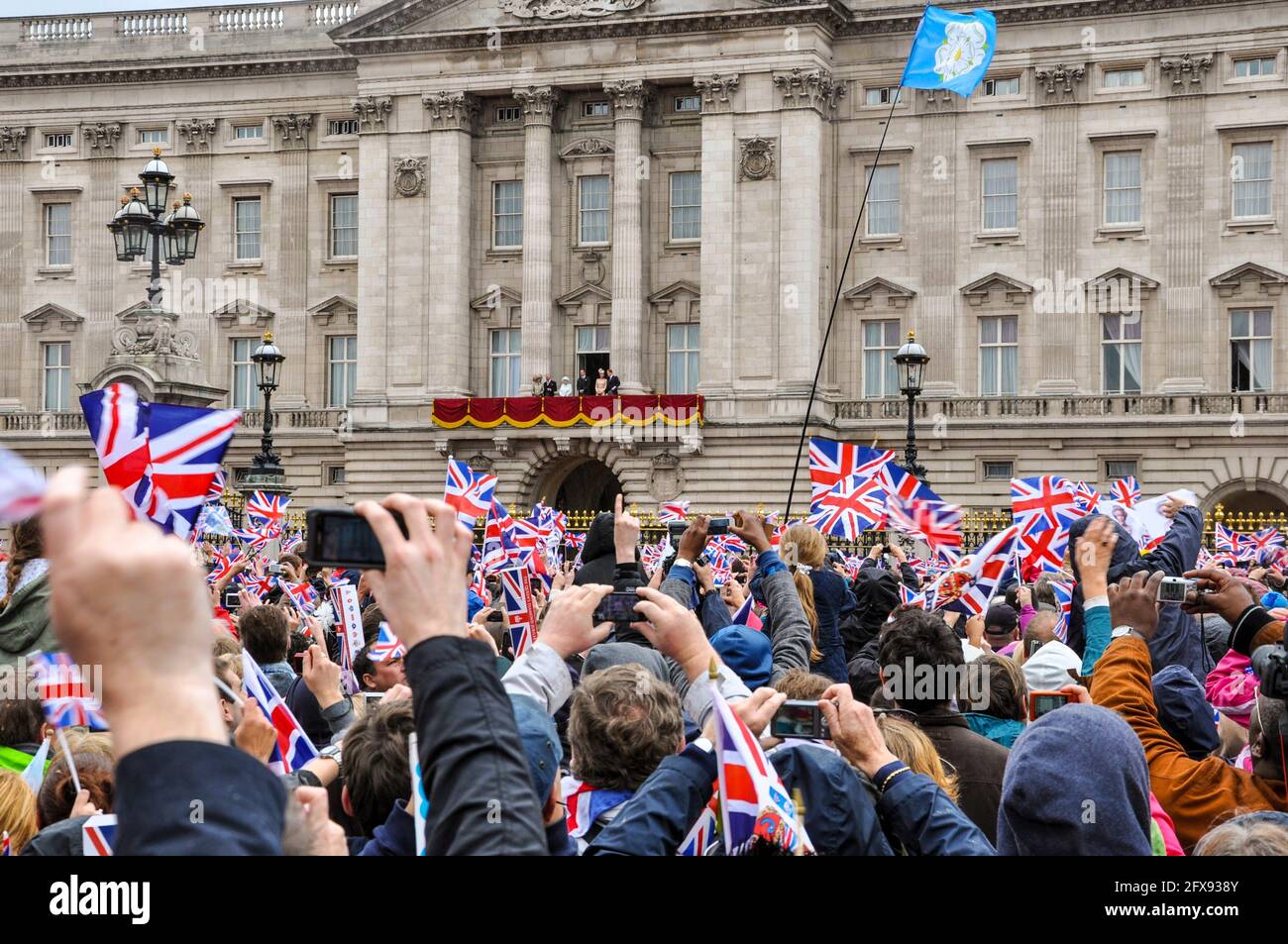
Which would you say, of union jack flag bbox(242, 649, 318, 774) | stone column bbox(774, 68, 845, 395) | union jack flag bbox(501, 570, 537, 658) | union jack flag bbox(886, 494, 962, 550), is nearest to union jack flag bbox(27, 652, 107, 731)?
union jack flag bbox(242, 649, 318, 774)

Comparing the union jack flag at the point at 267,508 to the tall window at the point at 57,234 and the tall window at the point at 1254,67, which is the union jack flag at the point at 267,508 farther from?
the tall window at the point at 57,234

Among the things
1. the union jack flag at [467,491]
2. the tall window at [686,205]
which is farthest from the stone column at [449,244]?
the union jack flag at [467,491]

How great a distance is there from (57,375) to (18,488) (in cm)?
5619

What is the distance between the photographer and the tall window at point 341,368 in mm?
52469

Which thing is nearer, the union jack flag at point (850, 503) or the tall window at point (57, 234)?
the union jack flag at point (850, 503)

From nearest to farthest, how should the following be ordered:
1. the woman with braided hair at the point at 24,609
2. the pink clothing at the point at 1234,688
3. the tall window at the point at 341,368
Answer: the woman with braided hair at the point at 24,609 < the pink clothing at the point at 1234,688 < the tall window at the point at 341,368

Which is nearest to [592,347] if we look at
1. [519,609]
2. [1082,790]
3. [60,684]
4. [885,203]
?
[885,203]

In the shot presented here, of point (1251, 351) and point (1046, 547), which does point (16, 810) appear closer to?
point (1046, 547)

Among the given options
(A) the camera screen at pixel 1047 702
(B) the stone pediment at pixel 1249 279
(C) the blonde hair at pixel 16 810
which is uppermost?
(B) the stone pediment at pixel 1249 279

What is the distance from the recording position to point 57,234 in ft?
181

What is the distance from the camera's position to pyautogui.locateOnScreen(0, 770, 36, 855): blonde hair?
4754 millimetres

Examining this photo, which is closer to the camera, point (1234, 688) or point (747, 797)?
point (747, 797)

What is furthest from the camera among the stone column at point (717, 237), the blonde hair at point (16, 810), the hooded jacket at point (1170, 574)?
the stone column at point (717, 237)

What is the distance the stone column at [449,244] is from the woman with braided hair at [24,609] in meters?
41.8
